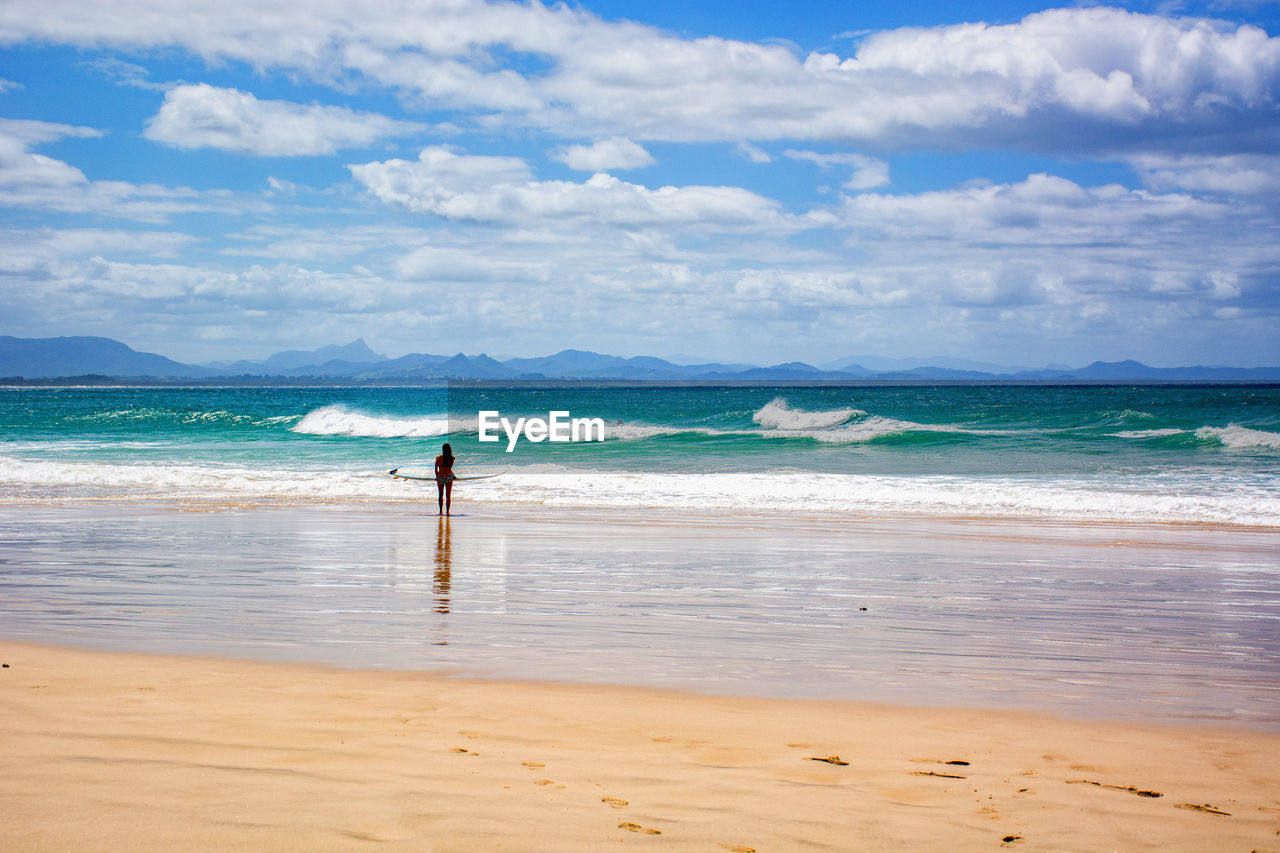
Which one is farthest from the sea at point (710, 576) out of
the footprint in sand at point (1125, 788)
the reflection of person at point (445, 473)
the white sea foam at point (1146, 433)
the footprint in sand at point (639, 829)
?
the white sea foam at point (1146, 433)

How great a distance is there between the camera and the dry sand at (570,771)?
353cm

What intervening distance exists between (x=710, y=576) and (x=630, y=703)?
511cm

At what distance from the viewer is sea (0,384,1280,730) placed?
6625 millimetres

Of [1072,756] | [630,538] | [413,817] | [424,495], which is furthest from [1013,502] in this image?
[413,817]

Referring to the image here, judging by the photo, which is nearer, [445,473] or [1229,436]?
[445,473]

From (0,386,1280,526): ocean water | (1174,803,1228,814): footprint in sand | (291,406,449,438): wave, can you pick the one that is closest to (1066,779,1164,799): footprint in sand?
(1174,803,1228,814): footprint in sand

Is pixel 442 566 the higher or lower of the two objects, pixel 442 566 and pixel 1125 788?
the lower

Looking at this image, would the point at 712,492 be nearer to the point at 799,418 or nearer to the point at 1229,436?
the point at 1229,436

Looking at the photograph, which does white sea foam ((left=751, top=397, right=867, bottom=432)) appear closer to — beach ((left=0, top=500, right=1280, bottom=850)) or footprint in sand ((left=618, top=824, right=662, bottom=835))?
beach ((left=0, top=500, right=1280, bottom=850))

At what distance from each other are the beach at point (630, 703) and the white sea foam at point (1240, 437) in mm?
26313

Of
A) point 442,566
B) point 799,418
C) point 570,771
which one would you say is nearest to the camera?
point 570,771

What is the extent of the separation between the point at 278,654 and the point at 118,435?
45.4 meters

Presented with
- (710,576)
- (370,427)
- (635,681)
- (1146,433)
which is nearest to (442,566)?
(710,576)

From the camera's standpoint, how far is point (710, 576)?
10.6 m
